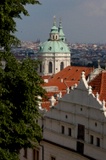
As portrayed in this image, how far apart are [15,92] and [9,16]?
2.75 m

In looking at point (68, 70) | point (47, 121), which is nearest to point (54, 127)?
point (47, 121)

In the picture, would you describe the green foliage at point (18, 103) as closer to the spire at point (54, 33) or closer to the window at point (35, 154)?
the window at point (35, 154)

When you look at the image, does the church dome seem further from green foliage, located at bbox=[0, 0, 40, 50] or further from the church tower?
green foliage, located at bbox=[0, 0, 40, 50]

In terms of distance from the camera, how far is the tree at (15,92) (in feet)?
62.2

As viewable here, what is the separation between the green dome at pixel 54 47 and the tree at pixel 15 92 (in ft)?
308

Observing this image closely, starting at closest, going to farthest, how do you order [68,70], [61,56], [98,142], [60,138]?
[98,142] < [60,138] < [68,70] < [61,56]

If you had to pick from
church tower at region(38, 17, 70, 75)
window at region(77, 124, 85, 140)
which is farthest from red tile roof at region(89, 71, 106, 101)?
church tower at region(38, 17, 70, 75)

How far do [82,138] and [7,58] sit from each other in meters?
9.82

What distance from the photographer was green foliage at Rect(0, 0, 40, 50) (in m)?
18.8

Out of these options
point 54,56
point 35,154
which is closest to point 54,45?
point 54,56

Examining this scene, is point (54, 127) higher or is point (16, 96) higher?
point (16, 96)

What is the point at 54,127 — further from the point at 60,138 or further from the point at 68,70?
the point at 68,70

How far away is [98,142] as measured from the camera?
2689 cm

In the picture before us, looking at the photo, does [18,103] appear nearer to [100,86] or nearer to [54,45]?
[100,86]
